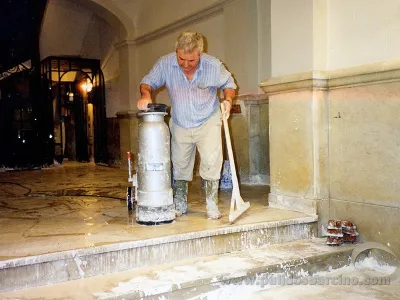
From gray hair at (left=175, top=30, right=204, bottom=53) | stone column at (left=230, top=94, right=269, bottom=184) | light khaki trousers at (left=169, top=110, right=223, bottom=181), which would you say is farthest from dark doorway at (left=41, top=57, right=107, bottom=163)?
gray hair at (left=175, top=30, right=204, bottom=53)

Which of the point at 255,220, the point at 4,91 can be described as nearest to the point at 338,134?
the point at 255,220

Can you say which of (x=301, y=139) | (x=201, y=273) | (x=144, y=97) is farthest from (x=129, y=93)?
(x=201, y=273)

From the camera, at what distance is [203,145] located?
3.99m

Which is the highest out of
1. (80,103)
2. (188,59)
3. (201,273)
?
(80,103)

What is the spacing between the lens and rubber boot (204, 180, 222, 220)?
3.97 metres

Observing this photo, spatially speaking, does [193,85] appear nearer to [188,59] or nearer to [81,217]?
[188,59]

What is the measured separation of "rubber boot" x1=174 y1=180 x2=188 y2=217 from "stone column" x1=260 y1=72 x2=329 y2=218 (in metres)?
1.02

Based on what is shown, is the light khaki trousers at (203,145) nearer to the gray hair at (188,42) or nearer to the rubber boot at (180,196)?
the rubber boot at (180,196)

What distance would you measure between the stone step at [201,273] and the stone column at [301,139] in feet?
1.71

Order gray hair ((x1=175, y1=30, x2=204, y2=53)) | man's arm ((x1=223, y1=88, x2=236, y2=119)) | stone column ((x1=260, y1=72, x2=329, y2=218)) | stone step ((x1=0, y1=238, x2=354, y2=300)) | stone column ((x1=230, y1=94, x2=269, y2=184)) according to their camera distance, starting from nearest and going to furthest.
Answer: stone step ((x1=0, y1=238, x2=354, y2=300))
gray hair ((x1=175, y1=30, x2=204, y2=53))
man's arm ((x1=223, y1=88, x2=236, y2=119))
stone column ((x1=260, y1=72, x2=329, y2=218))
stone column ((x1=230, y1=94, x2=269, y2=184))

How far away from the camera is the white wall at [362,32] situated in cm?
359

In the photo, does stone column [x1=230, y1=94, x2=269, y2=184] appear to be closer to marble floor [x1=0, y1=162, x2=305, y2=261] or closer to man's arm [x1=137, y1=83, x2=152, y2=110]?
marble floor [x1=0, y1=162, x2=305, y2=261]

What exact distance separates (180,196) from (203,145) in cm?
61

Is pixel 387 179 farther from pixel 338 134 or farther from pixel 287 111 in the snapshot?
pixel 287 111
